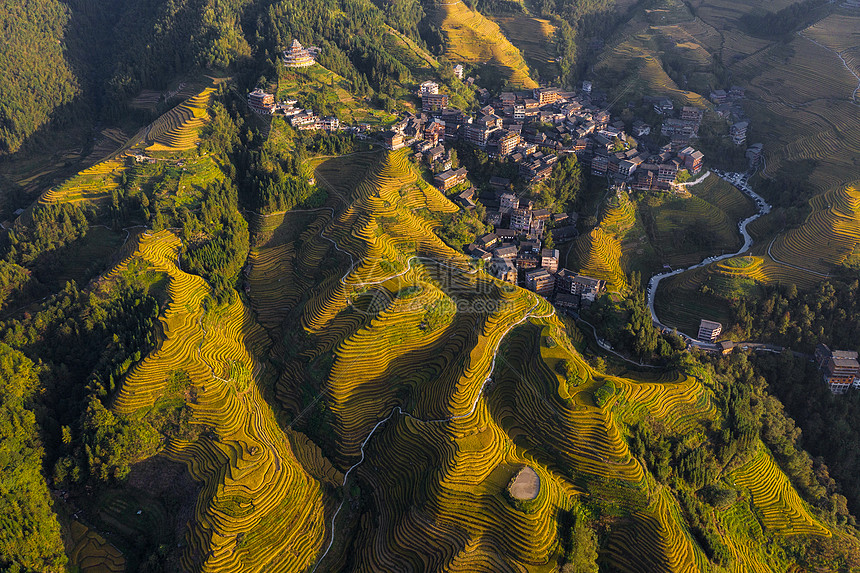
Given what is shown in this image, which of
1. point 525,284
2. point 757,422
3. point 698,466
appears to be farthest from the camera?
point 525,284

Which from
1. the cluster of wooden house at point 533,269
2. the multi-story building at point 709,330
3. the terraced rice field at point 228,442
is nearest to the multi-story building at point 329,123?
the cluster of wooden house at point 533,269

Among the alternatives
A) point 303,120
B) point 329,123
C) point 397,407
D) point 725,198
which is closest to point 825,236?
point 725,198

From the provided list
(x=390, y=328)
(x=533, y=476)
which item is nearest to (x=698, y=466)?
(x=533, y=476)

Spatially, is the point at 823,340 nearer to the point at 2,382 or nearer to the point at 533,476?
the point at 533,476

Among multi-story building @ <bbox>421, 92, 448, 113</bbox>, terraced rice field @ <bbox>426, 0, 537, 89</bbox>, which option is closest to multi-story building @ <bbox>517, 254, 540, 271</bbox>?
multi-story building @ <bbox>421, 92, 448, 113</bbox>

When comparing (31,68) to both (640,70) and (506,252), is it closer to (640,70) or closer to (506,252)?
(506,252)

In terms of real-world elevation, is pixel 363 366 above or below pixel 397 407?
above
